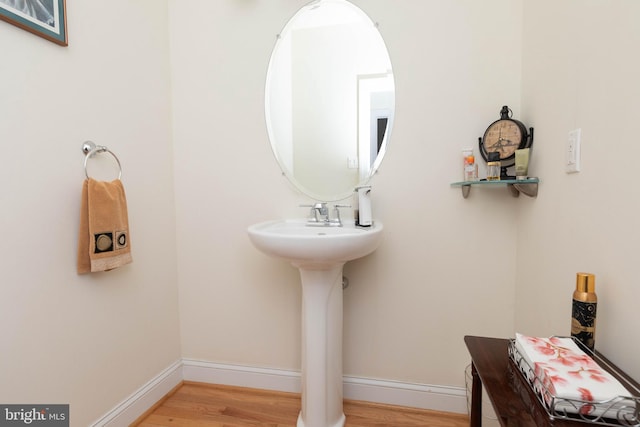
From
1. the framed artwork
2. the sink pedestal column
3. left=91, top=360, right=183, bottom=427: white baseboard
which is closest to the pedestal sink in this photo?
the sink pedestal column

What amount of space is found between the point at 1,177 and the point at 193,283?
0.94m

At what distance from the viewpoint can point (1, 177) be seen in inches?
36.3

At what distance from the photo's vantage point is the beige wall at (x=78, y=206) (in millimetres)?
961

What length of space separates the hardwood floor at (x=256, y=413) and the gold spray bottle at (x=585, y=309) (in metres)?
0.87

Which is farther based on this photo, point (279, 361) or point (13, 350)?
point (279, 361)

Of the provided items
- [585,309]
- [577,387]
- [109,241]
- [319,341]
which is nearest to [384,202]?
[319,341]

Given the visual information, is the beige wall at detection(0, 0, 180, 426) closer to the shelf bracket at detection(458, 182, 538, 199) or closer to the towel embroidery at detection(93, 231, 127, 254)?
the towel embroidery at detection(93, 231, 127, 254)

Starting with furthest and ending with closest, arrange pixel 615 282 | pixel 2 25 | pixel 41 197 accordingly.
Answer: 1. pixel 41 197
2. pixel 2 25
3. pixel 615 282

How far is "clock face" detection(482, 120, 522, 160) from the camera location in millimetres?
1217

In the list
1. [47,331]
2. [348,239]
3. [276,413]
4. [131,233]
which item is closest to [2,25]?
[131,233]

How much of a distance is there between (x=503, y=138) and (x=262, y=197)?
1.08 meters

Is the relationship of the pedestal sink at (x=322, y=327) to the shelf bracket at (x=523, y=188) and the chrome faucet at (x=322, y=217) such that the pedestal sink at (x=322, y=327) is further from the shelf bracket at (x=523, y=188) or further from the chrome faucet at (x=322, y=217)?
the shelf bracket at (x=523, y=188)

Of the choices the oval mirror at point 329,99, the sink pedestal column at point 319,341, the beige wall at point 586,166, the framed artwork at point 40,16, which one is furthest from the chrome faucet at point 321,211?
the framed artwork at point 40,16

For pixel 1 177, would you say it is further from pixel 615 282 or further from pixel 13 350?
pixel 615 282
